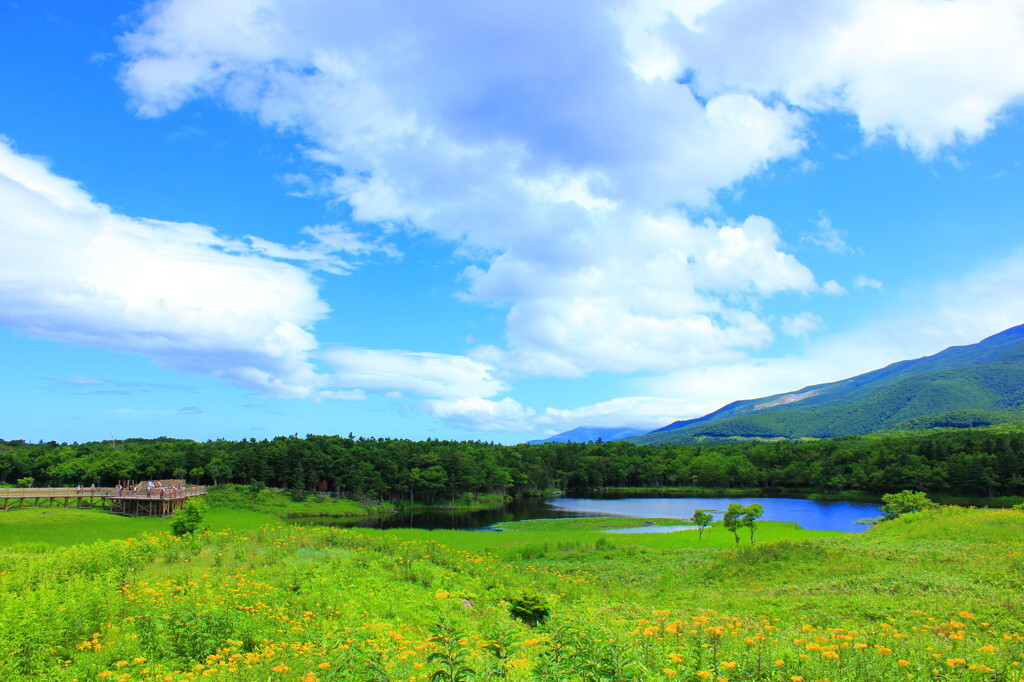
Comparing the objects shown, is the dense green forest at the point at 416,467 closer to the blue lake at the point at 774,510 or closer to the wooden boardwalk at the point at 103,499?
the blue lake at the point at 774,510

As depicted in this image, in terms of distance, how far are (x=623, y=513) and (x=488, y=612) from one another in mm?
70036

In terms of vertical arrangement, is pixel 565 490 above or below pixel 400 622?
below

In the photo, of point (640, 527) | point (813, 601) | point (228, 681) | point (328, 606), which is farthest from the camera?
point (640, 527)

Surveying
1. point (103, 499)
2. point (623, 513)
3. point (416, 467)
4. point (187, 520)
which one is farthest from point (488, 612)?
point (416, 467)

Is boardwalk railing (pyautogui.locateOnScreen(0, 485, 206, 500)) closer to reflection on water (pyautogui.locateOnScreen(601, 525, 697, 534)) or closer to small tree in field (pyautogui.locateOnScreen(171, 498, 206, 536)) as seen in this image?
small tree in field (pyautogui.locateOnScreen(171, 498, 206, 536))

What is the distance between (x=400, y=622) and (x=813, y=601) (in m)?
12.0

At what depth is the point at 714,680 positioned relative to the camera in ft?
24.3

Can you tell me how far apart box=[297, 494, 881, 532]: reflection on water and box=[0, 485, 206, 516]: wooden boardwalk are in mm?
14094

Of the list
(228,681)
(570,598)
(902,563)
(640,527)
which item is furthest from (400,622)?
(640,527)

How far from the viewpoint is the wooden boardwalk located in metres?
54.7

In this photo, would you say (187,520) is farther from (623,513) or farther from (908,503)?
(623,513)

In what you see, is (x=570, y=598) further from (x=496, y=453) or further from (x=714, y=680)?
(x=496, y=453)

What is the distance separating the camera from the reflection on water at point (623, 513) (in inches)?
2650

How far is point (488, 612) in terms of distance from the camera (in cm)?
1425
